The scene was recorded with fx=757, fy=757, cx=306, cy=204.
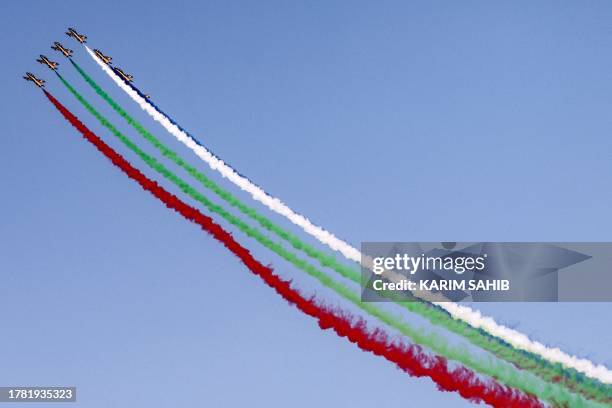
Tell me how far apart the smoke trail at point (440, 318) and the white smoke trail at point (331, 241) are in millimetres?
489

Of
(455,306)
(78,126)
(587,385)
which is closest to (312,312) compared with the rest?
(455,306)

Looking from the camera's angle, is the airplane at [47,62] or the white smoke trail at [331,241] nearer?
the white smoke trail at [331,241]

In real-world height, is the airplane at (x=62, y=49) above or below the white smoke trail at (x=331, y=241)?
above

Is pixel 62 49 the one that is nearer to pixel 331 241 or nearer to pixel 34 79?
pixel 34 79

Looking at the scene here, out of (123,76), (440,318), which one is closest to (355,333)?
(440,318)

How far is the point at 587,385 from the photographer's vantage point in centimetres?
4681

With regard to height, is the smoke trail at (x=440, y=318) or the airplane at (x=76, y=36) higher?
the airplane at (x=76, y=36)

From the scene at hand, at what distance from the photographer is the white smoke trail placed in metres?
47.5

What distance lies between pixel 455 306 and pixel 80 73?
37.0 meters

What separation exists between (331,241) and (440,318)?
918cm

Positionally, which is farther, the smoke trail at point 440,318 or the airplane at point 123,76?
the airplane at point 123,76

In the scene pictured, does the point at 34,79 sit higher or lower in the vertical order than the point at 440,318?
higher

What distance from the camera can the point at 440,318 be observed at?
168 ft

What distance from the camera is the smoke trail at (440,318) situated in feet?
154
